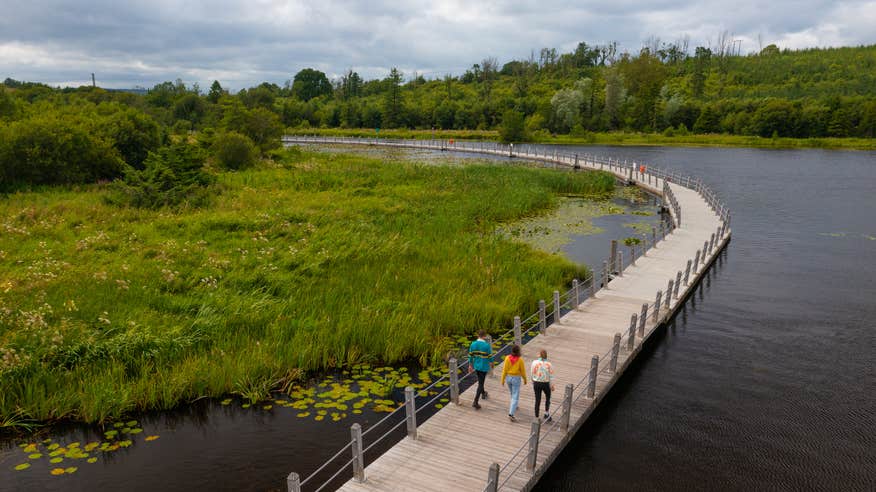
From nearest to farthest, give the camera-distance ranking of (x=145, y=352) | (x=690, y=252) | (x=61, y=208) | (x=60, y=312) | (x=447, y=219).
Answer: (x=145, y=352) < (x=60, y=312) < (x=690, y=252) < (x=61, y=208) < (x=447, y=219)

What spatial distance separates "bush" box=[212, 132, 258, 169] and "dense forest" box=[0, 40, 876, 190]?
10cm

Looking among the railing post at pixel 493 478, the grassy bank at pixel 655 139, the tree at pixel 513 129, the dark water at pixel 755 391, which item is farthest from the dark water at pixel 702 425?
the tree at pixel 513 129

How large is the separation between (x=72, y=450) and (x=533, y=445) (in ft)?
32.9

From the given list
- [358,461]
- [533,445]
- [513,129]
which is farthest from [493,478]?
[513,129]

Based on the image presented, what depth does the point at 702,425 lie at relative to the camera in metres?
13.9

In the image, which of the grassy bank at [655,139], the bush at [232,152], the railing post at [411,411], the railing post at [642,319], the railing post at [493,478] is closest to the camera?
the railing post at [493,478]

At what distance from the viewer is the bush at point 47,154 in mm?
36938

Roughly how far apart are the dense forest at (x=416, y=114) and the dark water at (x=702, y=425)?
2378 centimetres

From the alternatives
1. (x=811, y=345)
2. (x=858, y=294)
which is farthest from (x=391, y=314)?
(x=858, y=294)

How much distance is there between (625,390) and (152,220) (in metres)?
24.9

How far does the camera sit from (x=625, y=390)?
16.0m

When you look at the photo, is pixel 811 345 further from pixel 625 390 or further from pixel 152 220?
pixel 152 220

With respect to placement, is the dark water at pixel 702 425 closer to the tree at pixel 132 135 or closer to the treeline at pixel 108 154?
the treeline at pixel 108 154

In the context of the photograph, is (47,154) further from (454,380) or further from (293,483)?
(293,483)
